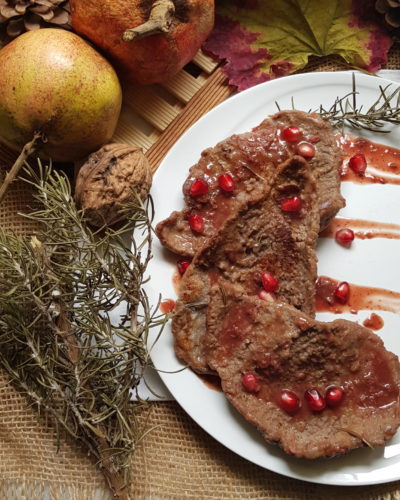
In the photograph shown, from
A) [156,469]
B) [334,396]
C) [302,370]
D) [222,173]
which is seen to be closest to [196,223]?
[222,173]

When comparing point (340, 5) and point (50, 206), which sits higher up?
point (340, 5)

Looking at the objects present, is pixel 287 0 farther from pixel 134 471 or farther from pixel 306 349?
pixel 134 471

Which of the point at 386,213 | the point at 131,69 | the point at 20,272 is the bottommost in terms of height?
the point at 386,213

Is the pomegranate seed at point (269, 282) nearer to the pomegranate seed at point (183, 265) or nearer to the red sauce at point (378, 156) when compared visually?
the pomegranate seed at point (183, 265)

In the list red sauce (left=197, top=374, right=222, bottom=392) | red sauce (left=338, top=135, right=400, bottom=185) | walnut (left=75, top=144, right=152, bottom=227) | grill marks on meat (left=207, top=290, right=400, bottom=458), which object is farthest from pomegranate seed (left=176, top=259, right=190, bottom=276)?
red sauce (left=338, top=135, right=400, bottom=185)

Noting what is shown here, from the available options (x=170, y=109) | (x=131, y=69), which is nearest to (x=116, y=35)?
(x=131, y=69)

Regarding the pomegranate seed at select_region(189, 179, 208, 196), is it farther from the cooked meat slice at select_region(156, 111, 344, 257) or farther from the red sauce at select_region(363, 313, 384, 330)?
the red sauce at select_region(363, 313, 384, 330)

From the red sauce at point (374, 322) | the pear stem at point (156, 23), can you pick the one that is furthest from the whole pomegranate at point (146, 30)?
the red sauce at point (374, 322)
